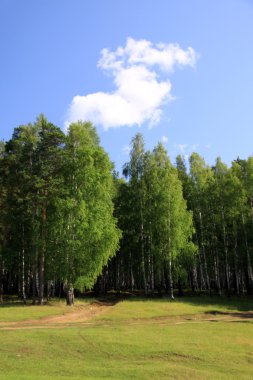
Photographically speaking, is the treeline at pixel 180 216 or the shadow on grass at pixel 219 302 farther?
the treeline at pixel 180 216

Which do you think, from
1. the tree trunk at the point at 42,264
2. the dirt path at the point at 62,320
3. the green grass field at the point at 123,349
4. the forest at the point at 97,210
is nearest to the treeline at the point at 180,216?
the forest at the point at 97,210

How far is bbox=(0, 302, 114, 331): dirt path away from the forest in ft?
8.54

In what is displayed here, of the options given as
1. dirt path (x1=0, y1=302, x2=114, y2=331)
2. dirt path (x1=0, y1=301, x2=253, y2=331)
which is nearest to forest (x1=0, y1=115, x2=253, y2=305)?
dirt path (x1=0, y1=302, x2=114, y2=331)

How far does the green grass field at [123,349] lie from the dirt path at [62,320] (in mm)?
73

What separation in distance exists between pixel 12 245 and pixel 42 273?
627cm

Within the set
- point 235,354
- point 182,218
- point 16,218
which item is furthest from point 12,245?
point 235,354

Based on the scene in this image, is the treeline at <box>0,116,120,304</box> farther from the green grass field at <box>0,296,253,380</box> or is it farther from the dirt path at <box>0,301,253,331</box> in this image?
the green grass field at <box>0,296,253,380</box>

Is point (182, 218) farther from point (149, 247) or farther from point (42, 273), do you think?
point (42, 273)

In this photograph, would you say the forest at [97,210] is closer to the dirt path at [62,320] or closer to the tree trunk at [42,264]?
the tree trunk at [42,264]

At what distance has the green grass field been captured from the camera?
1608 centimetres

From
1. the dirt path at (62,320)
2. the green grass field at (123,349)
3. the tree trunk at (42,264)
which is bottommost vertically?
the green grass field at (123,349)

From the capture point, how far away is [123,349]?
772 inches

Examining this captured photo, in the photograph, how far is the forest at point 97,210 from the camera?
38091 millimetres

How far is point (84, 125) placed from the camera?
4575cm
